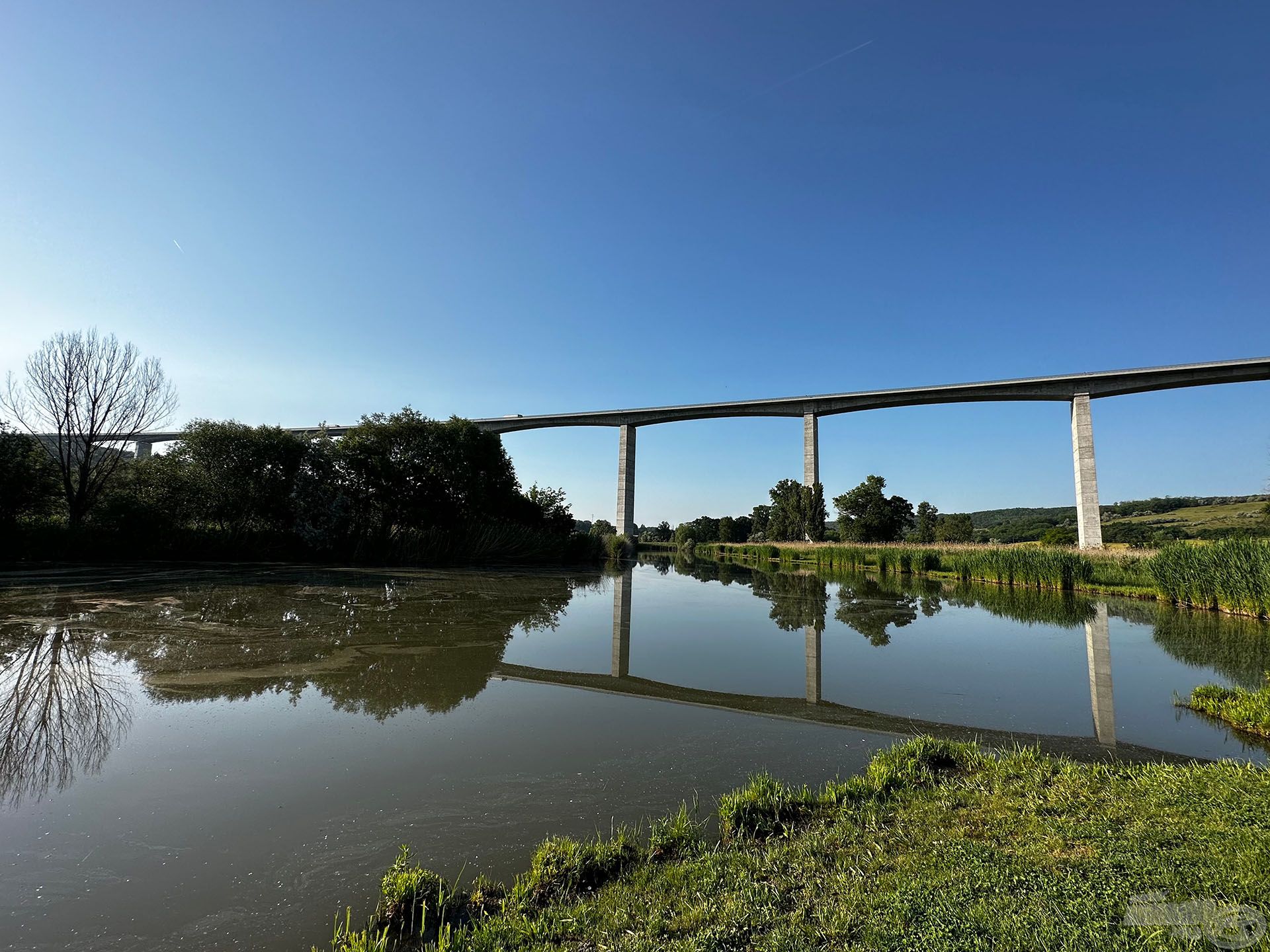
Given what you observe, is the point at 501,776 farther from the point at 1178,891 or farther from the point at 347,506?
the point at 347,506

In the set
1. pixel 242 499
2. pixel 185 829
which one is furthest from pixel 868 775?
pixel 242 499

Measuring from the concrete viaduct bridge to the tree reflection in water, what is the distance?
22.4 metres

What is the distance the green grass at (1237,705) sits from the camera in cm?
525

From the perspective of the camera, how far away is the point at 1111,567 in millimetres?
20016

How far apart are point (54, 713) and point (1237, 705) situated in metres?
10.5

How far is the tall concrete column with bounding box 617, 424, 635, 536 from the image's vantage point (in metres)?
51.2

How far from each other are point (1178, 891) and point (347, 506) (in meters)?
24.5

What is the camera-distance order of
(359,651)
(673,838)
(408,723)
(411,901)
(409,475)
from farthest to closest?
1. (409,475)
2. (359,651)
3. (408,723)
4. (673,838)
5. (411,901)

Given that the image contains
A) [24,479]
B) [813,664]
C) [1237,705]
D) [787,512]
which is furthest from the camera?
[787,512]

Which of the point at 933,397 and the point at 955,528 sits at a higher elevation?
the point at 933,397

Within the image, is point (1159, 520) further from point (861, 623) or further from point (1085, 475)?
point (861, 623)

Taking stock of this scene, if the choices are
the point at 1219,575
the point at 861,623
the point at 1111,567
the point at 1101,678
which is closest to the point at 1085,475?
the point at 1111,567

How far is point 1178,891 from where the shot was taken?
2.31 meters

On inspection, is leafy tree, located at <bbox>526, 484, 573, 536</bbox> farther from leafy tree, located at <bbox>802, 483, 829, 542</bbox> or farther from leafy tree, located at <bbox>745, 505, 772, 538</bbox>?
leafy tree, located at <bbox>745, 505, 772, 538</bbox>
